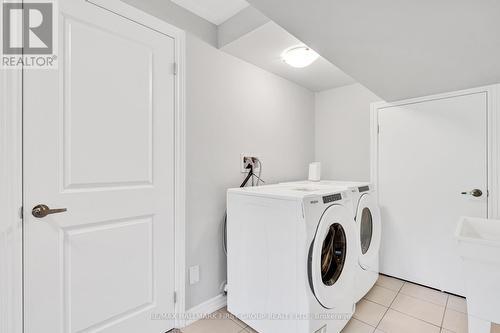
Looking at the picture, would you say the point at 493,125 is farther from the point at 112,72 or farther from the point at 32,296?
the point at 32,296

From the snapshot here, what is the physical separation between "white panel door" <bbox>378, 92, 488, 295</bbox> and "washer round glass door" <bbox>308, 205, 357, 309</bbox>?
0.86 m

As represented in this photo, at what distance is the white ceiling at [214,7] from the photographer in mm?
1673

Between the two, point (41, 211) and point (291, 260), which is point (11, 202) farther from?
point (291, 260)

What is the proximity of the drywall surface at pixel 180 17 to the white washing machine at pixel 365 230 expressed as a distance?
4.62 feet

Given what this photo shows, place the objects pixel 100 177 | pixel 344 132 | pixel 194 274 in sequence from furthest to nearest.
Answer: pixel 344 132 < pixel 194 274 < pixel 100 177

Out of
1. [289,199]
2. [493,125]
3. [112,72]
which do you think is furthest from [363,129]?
[112,72]

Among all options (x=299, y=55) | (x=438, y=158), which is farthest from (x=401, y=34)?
(x=438, y=158)

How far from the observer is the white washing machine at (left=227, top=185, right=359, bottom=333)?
4.33 feet

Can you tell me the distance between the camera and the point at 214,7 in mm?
1729

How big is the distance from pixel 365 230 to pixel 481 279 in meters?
0.90

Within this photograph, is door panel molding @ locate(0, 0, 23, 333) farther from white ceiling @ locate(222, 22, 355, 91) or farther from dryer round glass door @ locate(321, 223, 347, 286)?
dryer round glass door @ locate(321, 223, 347, 286)

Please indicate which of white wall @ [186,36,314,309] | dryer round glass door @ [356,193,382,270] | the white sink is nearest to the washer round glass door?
dryer round glass door @ [356,193,382,270]

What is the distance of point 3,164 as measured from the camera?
105cm

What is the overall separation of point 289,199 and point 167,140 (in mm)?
913
